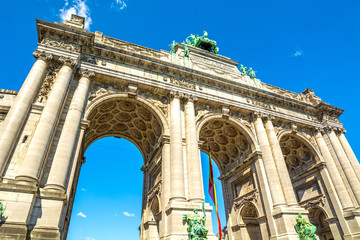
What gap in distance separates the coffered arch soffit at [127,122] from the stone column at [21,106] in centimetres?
338

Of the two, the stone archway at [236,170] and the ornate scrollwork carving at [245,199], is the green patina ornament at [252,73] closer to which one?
the stone archway at [236,170]

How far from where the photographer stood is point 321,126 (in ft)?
79.7

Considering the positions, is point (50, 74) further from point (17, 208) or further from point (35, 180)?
point (17, 208)

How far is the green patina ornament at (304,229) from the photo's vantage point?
45.0 ft

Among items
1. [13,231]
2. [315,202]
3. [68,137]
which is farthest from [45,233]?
[315,202]

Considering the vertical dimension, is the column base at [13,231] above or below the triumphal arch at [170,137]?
below

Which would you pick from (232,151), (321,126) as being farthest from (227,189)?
(321,126)

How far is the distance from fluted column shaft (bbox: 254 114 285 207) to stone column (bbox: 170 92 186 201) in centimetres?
734

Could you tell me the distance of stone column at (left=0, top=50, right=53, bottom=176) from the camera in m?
11.2

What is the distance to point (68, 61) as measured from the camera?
51.0 feet

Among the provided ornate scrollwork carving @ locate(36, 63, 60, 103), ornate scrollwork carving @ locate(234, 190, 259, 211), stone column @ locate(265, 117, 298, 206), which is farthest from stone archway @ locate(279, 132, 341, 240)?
ornate scrollwork carving @ locate(36, 63, 60, 103)

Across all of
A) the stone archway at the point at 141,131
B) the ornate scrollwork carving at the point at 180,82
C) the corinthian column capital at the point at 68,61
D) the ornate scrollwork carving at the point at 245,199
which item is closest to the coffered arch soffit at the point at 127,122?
the stone archway at the point at 141,131

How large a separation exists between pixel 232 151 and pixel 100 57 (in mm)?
15010

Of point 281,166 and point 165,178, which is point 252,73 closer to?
point 281,166
